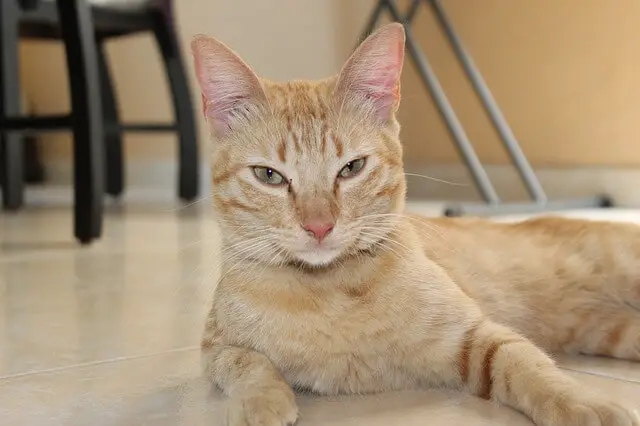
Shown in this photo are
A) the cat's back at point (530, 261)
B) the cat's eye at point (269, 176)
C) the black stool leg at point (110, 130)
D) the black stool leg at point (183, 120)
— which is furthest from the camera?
the black stool leg at point (110, 130)

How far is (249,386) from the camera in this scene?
38.8 inches

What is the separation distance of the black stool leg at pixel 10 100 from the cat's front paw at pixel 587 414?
247 cm

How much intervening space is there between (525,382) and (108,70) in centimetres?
361

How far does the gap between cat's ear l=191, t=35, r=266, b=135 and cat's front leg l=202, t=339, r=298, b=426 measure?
33 cm

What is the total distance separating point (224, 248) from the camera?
3.87ft

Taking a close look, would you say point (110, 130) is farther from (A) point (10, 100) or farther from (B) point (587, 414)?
(B) point (587, 414)

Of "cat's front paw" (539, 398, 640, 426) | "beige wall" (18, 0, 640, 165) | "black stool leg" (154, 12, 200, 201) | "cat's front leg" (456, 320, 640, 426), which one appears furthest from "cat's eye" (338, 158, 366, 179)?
"black stool leg" (154, 12, 200, 201)

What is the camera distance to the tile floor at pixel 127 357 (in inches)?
38.6

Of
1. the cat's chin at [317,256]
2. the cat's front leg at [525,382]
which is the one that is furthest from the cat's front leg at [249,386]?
the cat's front leg at [525,382]

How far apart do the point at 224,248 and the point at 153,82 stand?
3809 mm

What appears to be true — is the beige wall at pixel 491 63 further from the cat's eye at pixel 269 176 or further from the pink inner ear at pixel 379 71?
the cat's eye at pixel 269 176

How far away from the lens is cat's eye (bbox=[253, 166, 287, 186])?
109cm

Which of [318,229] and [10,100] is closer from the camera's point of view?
[318,229]

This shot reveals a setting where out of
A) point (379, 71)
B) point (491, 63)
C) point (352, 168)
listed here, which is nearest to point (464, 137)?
point (491, 63)
